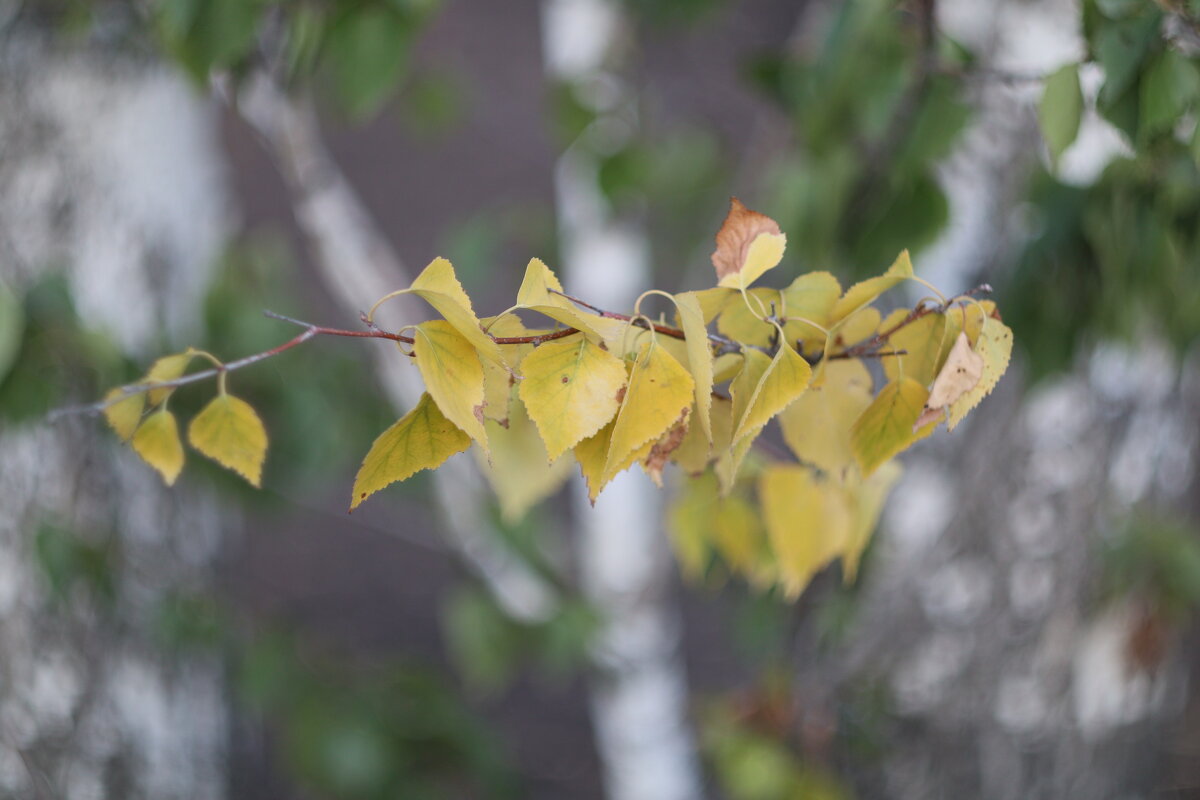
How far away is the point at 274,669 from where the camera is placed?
3.34ft

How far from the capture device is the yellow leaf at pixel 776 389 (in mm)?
307

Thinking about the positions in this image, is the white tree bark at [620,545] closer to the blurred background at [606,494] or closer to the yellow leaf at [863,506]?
the blurred background at [606,494]

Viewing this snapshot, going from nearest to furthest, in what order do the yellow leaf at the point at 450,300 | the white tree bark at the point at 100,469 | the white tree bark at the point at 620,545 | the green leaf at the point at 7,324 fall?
the yellow leaf at the point at 450,300 → the green leaf at the point at 7,324 → the white tree bark at the point at 100,469 → the white tree bark at the point at 620,545

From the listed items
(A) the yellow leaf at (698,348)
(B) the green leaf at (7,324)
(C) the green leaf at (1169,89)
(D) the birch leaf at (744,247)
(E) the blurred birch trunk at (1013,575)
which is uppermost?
(C) the green leaf at (1169,89)

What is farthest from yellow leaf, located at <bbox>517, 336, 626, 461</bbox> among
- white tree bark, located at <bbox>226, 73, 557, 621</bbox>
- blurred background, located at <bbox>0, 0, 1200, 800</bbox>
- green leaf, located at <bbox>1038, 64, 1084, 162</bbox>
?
white tree bark, located at <bbox>226, 73, 557, 621</bbox>

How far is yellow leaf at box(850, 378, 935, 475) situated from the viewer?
347 mm

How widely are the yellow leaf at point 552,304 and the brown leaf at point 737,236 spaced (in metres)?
0.05

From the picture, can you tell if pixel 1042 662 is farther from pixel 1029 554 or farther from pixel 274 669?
pixel 274 669

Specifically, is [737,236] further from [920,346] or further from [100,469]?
[100,469]

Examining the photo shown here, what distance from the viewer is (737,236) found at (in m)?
0.33

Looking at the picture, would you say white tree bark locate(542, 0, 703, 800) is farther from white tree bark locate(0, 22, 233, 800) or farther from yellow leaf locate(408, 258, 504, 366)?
yellow leaf locate(408, 258, 504, 366)

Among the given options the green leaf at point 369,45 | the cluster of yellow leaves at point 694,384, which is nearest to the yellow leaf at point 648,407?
the cluster of yellow leaves at point 694,384

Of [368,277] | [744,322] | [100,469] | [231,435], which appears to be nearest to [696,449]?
[744,322]

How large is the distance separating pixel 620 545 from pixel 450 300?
821 millimetres
